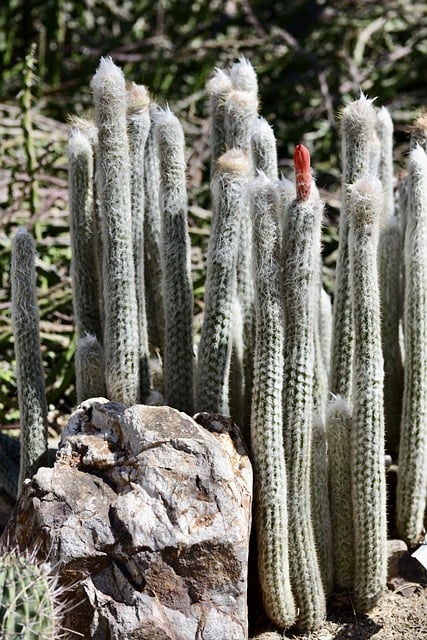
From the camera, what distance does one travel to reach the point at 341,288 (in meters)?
2.95

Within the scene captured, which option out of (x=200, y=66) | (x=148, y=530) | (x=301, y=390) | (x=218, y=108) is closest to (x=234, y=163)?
(x=218, y=108)

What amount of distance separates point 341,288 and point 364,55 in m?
4.09

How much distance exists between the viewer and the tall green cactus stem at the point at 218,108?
3021mm

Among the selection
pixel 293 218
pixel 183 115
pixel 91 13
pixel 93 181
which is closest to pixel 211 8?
pixel 91 13

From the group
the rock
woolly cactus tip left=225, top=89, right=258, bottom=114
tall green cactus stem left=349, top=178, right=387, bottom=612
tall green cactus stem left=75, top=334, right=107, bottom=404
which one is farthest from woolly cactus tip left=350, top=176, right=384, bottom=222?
tall green cactus stem left=75, top=334, right=107, bottom=404

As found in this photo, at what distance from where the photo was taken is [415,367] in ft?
9.82

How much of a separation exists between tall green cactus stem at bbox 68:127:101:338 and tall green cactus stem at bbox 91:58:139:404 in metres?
0.16

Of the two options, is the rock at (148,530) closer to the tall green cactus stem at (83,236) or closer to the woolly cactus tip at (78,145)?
the tall green cactus stem at (83,236)

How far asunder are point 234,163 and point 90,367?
0.70m

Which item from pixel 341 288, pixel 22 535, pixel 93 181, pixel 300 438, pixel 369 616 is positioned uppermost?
pixel 93 181

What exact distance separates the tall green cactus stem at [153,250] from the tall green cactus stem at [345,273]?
531mm

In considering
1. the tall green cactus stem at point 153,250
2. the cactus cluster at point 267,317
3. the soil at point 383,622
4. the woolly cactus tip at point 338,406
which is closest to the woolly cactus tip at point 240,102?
the cactus cluster at point 267,317

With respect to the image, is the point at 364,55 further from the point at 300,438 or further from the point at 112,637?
the point at 112,637

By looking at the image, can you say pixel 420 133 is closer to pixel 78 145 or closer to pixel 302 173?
pixel 302 173
